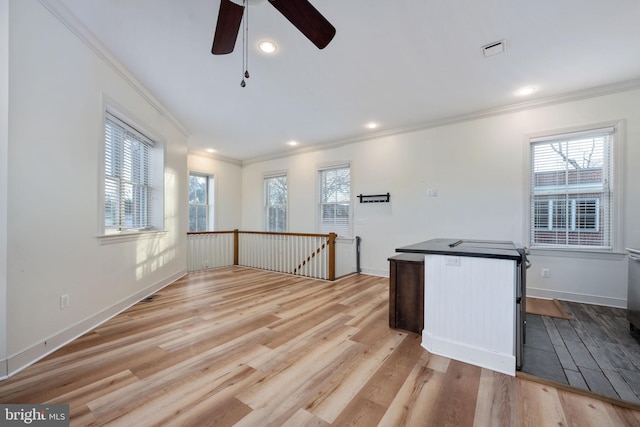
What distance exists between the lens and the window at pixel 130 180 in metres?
3.06

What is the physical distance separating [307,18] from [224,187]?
18.9 feet

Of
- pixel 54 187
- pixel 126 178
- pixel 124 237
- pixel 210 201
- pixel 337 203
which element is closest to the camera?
pixel 54 187

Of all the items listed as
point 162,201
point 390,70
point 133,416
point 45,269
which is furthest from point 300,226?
point 133,416

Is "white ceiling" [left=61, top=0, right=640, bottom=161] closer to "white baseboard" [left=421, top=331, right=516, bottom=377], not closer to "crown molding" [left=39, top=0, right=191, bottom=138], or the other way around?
"crown molding" [left=39, top=0, right=191, bottom=138]

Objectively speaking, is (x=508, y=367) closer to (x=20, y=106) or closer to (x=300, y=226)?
(x=20, y=106)

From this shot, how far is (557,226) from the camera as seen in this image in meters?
3.65

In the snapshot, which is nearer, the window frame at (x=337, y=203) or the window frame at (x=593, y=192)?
the window frame at (x=593, y=192)

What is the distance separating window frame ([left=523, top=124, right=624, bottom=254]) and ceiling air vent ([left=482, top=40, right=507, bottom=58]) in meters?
1.77

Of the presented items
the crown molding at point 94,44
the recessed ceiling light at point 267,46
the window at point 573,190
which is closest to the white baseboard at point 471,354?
the window at point 573,190

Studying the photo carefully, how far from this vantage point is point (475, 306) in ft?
6.68

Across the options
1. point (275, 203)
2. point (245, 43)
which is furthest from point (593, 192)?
point (275, 203)

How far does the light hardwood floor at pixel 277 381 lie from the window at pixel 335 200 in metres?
2.86

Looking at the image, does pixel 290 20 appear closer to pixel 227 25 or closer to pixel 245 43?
pixel 227 25

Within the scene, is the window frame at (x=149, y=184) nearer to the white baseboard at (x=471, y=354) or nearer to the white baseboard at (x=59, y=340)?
the white baseboard at (x=59, y=340)
